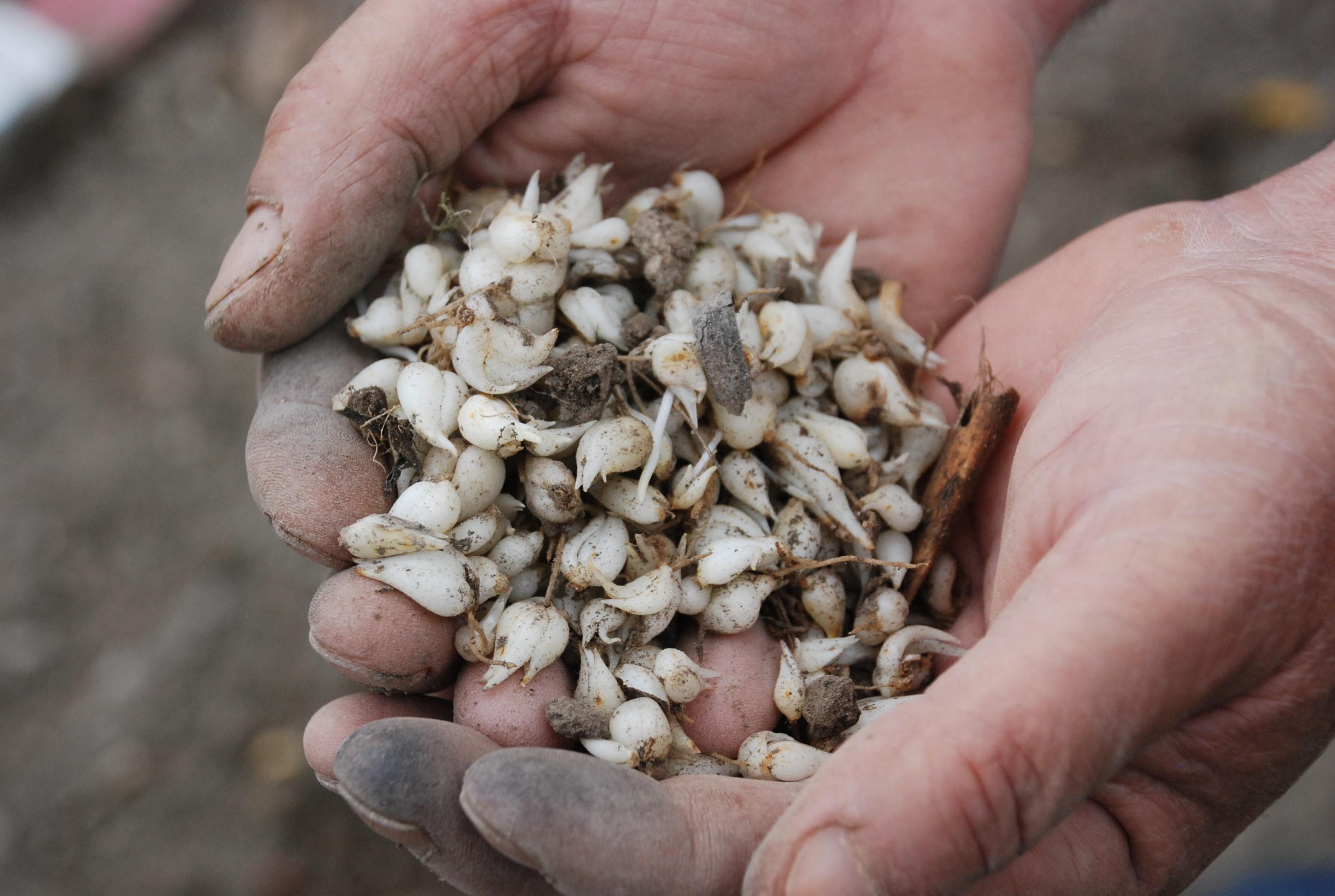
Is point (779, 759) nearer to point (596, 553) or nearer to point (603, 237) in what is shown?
point (596, 553)

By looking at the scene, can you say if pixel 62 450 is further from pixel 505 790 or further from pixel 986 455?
pixel 986 455

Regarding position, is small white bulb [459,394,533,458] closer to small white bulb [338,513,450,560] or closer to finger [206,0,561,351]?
small white bulb [338,513,450,560]

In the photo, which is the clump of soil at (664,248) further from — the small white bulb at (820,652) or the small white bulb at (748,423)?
the small white bulb at (820,652)

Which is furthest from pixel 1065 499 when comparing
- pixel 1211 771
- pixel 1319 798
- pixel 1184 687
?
pixel 1319 798

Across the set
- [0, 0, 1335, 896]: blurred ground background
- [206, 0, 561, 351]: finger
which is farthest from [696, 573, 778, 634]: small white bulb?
[0, 0, 1335, 896]: blurred ground background

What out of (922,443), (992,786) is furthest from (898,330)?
(992,786)

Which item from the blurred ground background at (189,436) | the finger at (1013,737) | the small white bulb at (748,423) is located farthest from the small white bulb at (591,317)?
the blurred ground background at (189,436)

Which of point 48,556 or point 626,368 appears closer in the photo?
point 626,368
